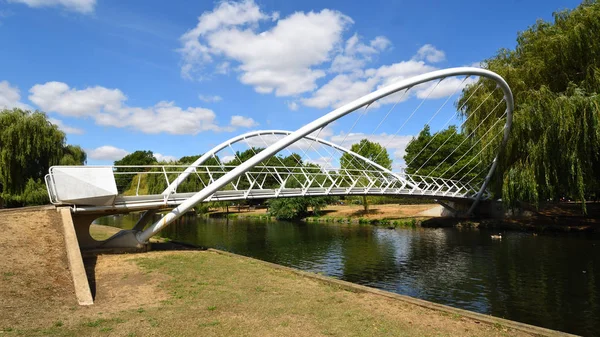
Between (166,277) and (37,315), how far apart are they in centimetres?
468

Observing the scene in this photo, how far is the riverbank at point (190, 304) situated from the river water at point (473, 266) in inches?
161

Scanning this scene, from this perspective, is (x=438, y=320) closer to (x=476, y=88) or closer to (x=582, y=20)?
(x=582, y=20)

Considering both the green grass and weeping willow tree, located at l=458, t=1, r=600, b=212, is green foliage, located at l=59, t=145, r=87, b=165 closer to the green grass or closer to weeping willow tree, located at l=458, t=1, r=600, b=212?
the green grass

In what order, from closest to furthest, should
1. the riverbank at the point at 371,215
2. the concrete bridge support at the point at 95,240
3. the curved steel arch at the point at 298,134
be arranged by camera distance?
the concrete bridge support at the point at 95,240 → the curved steel arch at the point at 298,134 → the riverbank at the point at 371,215

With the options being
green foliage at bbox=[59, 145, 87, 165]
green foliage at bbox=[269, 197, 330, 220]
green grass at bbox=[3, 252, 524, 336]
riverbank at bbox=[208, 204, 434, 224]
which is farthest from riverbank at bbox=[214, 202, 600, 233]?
green grass at bbox=[3, 252, 524, 336]

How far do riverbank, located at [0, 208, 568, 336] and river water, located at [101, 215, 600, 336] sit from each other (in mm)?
4079

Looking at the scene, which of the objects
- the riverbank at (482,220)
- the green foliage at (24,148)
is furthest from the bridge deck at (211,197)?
the green foliage at (24,148)

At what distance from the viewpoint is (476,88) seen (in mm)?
30859

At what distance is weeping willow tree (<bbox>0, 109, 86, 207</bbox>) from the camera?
28938mm

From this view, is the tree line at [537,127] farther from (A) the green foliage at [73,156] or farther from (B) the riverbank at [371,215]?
(B) the riverbank at [371,215]

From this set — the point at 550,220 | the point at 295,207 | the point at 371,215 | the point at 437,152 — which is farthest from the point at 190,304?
the point at 437,152

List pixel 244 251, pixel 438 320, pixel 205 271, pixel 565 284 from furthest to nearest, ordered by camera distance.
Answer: pixel 244 251 → pixel 565 284 → pixel 205 271 → pixel 438 320

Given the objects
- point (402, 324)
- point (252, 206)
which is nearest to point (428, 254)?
point (402, 324)

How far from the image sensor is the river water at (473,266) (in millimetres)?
11742
